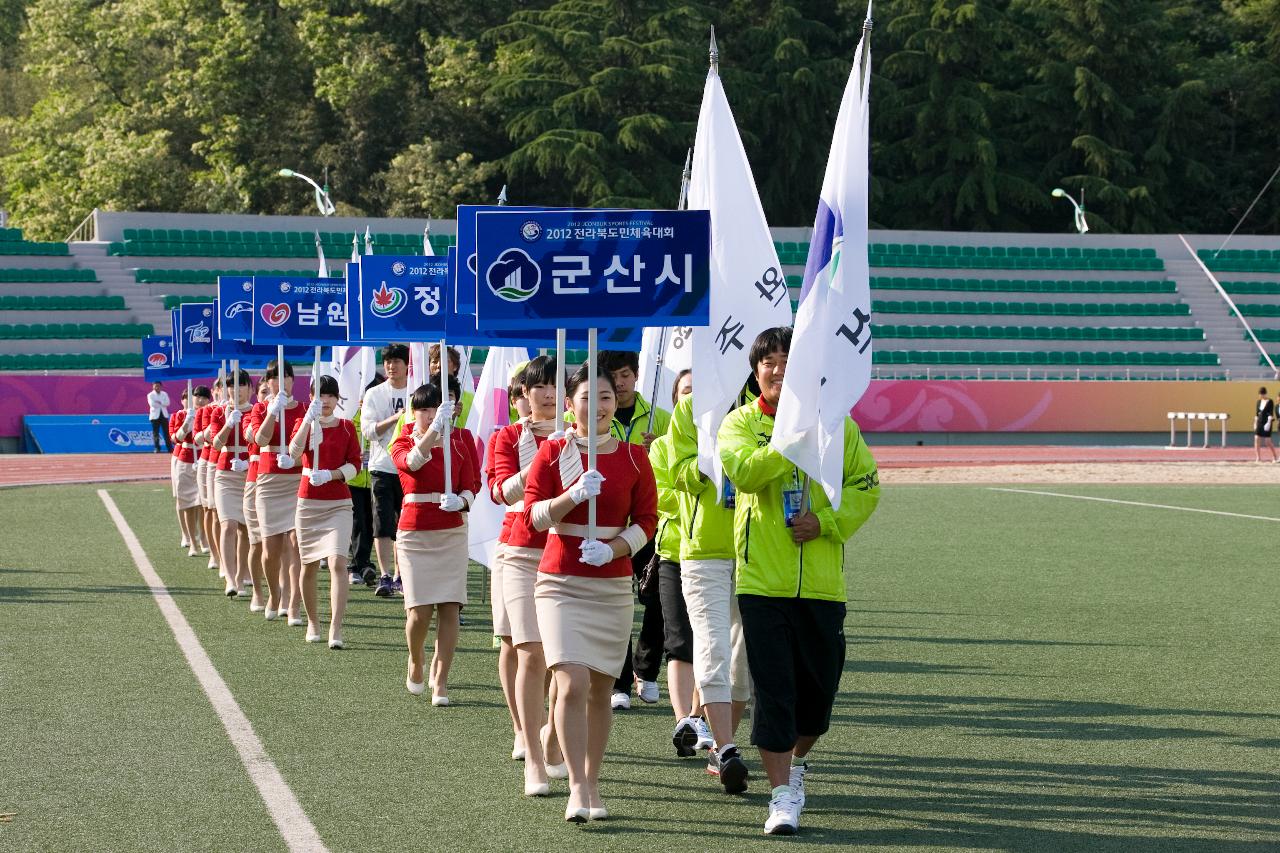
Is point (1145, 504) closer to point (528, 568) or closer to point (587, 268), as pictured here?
point (528, 568)

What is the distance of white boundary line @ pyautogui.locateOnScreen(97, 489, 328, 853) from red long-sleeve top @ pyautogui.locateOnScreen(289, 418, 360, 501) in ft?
4.08

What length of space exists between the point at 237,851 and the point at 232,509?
833cm

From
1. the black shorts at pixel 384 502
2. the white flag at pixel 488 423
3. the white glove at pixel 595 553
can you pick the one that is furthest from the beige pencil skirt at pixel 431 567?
the black shorts at pixel 384 502

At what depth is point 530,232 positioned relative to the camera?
6816 mm

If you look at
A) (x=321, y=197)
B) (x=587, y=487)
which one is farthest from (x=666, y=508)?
(x=321, y=197)

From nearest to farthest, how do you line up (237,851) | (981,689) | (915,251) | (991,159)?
(237,851)
(981,689)
(915,251)
(991,159)

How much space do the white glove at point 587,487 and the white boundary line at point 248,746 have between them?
61.5 inches

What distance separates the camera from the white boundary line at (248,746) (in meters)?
6.32

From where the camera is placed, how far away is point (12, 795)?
6.95m

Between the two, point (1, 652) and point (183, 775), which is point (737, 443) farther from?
point (1, 652)

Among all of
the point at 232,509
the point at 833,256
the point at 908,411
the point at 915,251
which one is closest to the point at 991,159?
the point at 915,251

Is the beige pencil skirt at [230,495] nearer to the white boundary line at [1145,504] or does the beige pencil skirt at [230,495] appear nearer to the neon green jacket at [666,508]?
the neon green jacket at [666,508]

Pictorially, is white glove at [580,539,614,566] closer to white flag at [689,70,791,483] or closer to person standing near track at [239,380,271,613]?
white flag at [689,70,791,483]

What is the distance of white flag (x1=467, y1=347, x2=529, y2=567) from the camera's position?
33.1 feet
